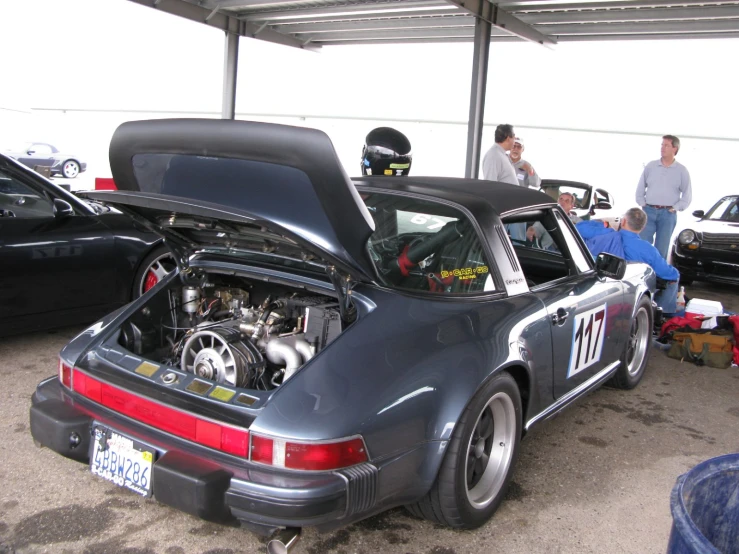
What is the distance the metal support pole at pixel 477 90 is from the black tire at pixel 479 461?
6.92 m

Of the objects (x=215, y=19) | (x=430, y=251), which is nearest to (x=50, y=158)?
(x=215, y=19)

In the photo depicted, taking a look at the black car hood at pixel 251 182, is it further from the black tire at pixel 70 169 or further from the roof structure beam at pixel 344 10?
the black tire at pixel 70 169

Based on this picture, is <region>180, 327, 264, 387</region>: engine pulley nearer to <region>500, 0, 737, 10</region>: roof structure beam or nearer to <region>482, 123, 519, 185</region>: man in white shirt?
<region>482, 123, 519, 185</region>: man in white shirt

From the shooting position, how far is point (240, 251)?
9.53ft

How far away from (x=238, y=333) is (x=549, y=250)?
6.59 feet

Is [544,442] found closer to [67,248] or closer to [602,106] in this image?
[67,248]

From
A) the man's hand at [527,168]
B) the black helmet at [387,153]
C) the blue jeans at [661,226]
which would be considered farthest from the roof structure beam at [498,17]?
the black helmet at [387,153]

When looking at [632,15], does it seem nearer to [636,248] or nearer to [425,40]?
[425,40]

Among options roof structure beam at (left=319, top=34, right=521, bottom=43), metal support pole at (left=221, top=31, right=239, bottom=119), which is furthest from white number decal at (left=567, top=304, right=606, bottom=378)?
metal support pole at (left=221, top=31, right=239, bottom=119)

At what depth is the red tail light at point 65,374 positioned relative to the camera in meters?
2.62

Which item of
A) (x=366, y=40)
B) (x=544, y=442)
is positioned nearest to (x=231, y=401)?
(x=544, y=442)

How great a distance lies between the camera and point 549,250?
12.7 ft

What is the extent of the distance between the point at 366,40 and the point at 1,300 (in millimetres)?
8824

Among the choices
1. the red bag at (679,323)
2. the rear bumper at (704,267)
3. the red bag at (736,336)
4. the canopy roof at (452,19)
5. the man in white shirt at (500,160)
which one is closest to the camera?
the red bag at (736,336)
